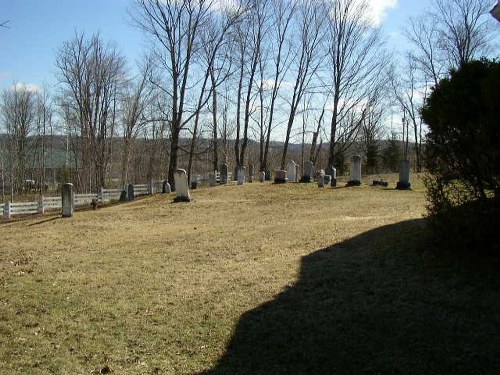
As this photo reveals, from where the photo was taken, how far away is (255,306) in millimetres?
5527

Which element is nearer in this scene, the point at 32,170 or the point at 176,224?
the point at 176,224

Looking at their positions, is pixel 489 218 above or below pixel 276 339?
above

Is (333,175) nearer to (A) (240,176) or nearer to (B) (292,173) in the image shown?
(B) (292,173)

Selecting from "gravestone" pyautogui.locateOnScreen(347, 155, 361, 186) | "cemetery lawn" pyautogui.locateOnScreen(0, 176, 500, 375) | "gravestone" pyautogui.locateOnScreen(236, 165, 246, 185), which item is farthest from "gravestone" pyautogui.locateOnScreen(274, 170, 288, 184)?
"cemetery lawn" pyautogui.locateOnScreen(0, 176, 500, 375)

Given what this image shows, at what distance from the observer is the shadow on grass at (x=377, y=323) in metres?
3.97

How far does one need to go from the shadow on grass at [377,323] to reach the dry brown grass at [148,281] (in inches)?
14.3

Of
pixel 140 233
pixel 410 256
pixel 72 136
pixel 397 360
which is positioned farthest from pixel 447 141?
pixel 72 136

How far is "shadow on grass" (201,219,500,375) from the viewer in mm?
3967

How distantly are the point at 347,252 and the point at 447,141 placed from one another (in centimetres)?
226

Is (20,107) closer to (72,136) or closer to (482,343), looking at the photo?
(72,136)

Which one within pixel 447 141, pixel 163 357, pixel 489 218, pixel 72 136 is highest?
pixel 72 136

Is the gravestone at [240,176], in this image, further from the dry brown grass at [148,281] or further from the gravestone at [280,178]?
the dry brown grass at [148,281]

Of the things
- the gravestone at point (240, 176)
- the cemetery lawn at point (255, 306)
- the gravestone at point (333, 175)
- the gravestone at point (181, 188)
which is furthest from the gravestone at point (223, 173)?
the cemetery lawn at point (255, 306)

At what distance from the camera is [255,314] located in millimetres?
5281
